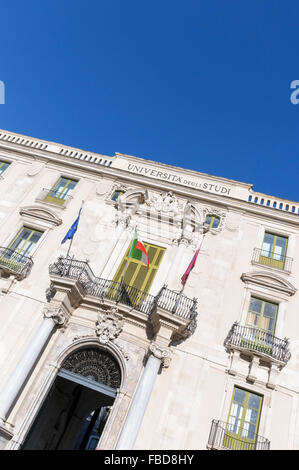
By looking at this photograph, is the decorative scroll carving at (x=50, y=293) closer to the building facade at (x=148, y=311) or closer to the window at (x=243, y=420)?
the building facade at (x=148, y=311)

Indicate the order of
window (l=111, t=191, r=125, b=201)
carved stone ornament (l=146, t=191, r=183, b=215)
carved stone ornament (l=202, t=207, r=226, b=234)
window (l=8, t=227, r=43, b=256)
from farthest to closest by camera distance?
1. window (l=111, t=191, r=125, b=201)
2. carved stone ornament (l=146, t=191, r=183, b=215)
3. carved stone ornament (l=202, t=207, r=226, b=234)
4. window (l=8, t=227, r=43, b=256)

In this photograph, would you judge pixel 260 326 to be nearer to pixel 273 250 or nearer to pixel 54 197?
pixel 273 250

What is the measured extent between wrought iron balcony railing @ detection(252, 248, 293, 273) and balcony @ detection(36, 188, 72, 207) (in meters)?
9.52

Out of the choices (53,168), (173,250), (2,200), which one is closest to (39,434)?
(173,250)

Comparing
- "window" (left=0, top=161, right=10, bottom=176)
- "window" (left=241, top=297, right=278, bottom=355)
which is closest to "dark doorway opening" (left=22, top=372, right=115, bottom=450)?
"window" (left=241, top=297, right=278, bottom=355)

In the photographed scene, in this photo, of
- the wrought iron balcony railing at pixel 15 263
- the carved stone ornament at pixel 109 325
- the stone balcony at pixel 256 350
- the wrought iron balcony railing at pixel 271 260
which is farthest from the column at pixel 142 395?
the wrought iron balcony railing at pixel 15 263

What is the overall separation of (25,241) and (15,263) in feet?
5.09

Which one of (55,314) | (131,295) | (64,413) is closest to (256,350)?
(131,295)

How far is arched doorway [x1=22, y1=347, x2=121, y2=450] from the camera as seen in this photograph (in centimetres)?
1173

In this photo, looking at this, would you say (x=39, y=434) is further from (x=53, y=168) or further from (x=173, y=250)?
(x=53, y=168)

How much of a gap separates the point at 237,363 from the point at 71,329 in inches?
246

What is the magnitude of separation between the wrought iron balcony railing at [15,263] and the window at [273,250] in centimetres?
1016

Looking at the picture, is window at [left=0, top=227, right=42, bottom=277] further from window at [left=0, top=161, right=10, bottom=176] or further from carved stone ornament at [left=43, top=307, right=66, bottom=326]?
window at [left=0, top=161, right=10, bottom=176]

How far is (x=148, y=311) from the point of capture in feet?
41.0
